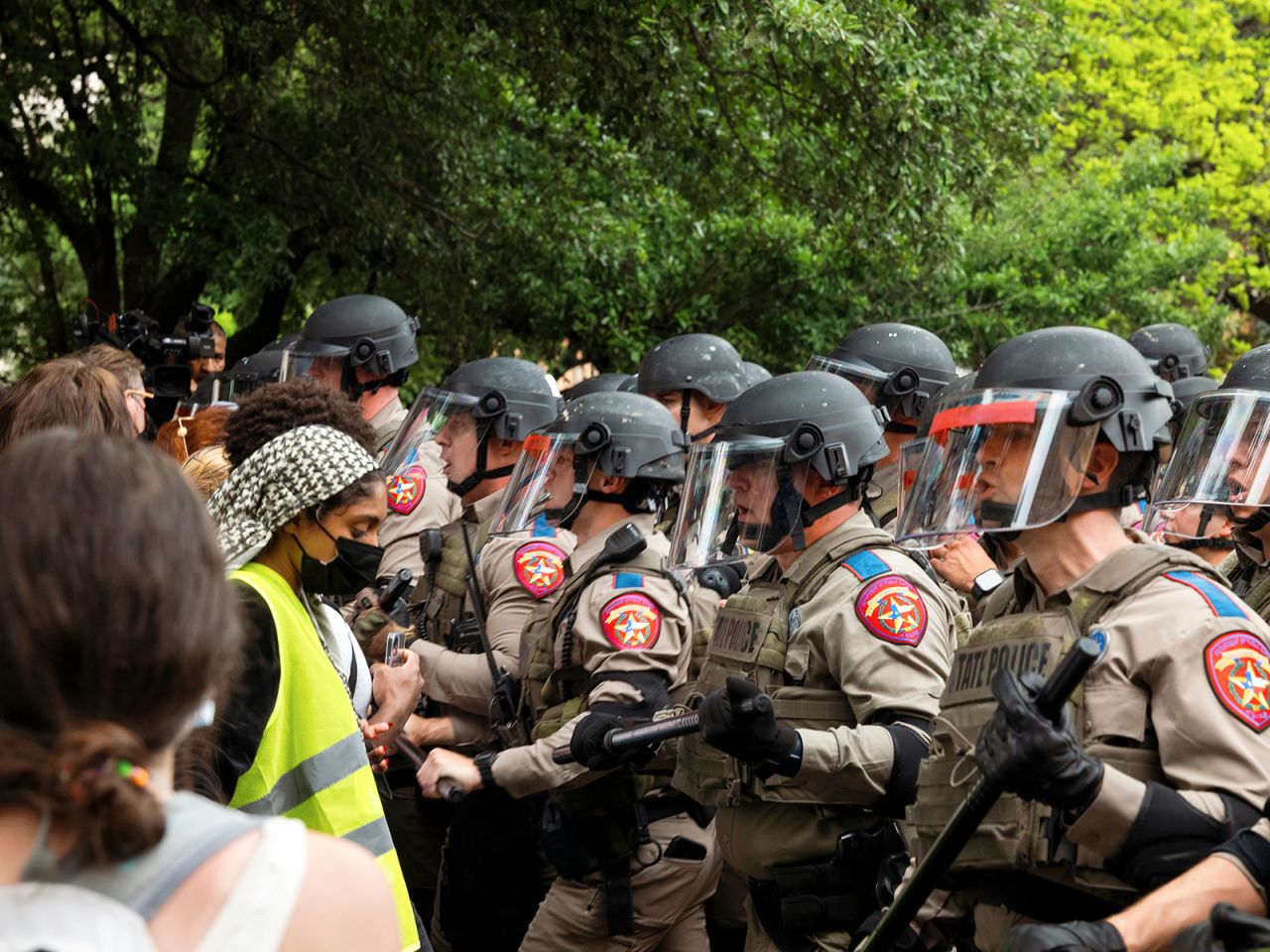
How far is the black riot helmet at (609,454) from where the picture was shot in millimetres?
5117

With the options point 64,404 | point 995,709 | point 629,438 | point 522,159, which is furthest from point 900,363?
point 522,159

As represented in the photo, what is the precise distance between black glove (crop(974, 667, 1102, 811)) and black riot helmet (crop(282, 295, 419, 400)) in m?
5.05

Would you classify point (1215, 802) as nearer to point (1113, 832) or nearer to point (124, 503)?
point (1113, 832)

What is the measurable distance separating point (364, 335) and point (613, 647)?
3149mm

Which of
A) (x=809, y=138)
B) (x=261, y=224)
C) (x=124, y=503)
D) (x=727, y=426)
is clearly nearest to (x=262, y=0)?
(x=261, y=224)

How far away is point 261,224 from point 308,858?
10.9 m

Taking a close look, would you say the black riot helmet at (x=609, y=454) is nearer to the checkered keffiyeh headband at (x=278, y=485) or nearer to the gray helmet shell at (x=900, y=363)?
the gray helmet shell at (x=900, y=363)

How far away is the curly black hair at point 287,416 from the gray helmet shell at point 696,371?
2.70m

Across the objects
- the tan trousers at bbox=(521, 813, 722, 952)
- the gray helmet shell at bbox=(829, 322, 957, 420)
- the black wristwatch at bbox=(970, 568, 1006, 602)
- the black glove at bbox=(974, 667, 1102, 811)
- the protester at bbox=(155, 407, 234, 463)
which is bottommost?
the tan trousers at bbox=(521, 813, 722, 952)

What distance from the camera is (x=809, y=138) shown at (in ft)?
34.2

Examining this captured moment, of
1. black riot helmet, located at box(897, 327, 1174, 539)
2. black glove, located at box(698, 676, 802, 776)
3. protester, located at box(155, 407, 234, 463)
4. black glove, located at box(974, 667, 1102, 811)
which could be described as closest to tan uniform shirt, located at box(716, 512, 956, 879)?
black glove, located at box(698, 676, 802, 776)

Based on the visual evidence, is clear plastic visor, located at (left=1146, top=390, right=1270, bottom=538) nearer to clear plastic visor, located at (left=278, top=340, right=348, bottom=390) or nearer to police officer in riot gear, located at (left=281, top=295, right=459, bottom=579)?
police officer in riot gear, located at (left=281, top=295, right=459, bottom=579)

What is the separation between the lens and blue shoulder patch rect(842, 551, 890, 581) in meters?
3.98

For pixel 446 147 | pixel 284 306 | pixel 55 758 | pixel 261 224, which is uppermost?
pixel 55 758
